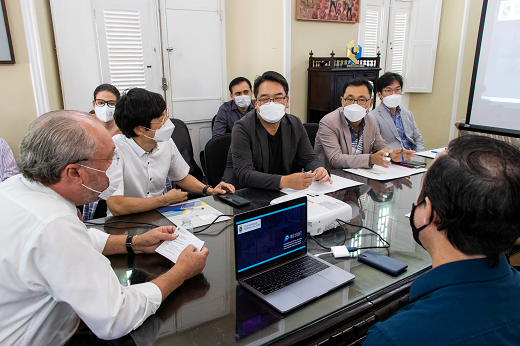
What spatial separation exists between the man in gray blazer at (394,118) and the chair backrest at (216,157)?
1.44 meters

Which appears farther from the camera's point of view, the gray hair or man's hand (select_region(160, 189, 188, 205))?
man's hand (select_region(160, 189, 188, 205))

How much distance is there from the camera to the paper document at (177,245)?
117 cm

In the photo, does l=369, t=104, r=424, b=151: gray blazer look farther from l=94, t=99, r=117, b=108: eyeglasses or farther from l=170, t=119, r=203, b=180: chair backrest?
l=94, t=99, r=117, b=108: eyeglasses

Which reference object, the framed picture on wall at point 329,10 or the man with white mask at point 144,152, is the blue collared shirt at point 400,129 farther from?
the man with white mask at point 144,152

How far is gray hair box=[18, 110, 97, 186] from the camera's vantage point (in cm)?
90

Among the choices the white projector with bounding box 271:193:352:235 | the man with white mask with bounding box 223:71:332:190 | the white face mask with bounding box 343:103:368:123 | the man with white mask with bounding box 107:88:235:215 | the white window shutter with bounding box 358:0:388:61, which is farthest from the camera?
the white window shutter with bounding box 358:0:388:61

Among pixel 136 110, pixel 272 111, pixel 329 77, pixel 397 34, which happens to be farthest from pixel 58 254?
pixel 397 34

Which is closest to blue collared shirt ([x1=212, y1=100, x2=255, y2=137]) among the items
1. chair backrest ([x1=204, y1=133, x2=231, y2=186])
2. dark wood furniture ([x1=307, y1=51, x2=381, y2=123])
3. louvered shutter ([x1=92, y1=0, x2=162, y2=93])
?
louvered shutter ([x1=92, y1=0, x2=162, y2=93])

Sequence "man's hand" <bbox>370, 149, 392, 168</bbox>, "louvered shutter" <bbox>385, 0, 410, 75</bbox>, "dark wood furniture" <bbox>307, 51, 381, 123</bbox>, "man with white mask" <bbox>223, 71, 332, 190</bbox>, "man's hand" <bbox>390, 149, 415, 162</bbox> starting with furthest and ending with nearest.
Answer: "louvered shutter" <bbox>385, 0, 410, 75</bbox> < "dark wood furniture" <bbox>307, 51, 381, 123</bbox> < "man's hand" <bbox>390, 149, 415, 162</bbox> < "man's hand" <bbox>370, 149, 392, 168</bbox> < "man with white mask" <bbox>223, 71, 332, 190</bbox>

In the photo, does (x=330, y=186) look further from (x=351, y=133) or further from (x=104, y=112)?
(x=104, y=112)

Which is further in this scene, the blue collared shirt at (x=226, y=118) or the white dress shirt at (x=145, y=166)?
the blue collared shirt at (x=226, y=118)

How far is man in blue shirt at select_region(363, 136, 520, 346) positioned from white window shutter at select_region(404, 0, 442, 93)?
4962 millimetres

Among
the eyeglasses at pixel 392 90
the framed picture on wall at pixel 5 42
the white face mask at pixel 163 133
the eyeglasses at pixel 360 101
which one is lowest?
the white face mask at pixel 163 133

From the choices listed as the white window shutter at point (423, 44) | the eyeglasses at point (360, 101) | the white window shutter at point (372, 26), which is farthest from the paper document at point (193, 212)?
the white window shutter at point (423, 44)
